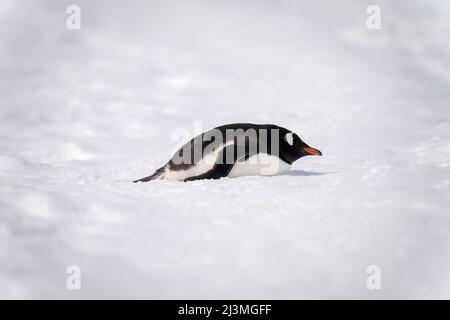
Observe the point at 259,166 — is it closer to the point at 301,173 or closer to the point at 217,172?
the point at 217,172

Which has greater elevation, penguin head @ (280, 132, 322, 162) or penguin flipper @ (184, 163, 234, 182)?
penguin head @ (280, 132, 322, 162)

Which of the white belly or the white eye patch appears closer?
the white belly

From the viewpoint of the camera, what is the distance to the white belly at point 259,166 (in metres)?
5.03

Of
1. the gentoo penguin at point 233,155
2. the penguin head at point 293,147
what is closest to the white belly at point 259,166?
the gentoo penguin at point 233,155

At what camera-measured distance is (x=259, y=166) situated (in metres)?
5.09

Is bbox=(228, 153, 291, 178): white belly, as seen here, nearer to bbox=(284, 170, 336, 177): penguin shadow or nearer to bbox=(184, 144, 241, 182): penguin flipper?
bbox=(184, 144, 241, 182): penguin flipper

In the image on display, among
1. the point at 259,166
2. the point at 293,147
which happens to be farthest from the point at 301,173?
the point at 259,166

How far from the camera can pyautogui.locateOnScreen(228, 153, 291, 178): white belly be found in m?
5.03

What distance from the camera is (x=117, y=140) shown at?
8445mm

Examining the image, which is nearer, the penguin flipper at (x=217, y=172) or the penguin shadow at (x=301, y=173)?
the penguin flipper at (x=217, y=172)

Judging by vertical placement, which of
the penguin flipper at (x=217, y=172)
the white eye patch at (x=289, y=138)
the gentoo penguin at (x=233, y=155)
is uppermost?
the white eye patch at (x=289, y=138)

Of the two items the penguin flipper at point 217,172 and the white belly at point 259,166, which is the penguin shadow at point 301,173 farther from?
the penguin flipper at point 217,172

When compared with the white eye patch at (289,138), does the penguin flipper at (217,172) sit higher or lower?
lower

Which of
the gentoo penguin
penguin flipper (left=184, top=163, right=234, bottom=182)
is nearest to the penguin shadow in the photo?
the gentoo penguin
